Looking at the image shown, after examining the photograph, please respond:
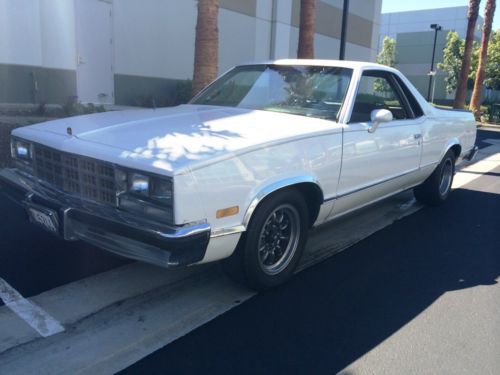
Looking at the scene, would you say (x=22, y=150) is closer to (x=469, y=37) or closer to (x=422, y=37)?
(x=469, y=37)

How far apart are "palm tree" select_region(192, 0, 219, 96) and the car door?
289 cm

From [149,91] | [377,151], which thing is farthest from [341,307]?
[149,91]

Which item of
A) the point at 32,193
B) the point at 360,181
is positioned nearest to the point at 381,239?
the point at 360,181

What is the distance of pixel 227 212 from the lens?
10.2 feet

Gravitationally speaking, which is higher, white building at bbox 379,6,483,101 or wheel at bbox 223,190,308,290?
white building at bbox 379,6,483,101

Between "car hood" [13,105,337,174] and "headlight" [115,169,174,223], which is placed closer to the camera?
"headlight" [115,169,174,223]

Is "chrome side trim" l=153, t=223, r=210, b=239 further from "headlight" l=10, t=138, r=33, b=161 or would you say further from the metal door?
the metal door

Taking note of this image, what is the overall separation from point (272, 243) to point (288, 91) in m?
1.59

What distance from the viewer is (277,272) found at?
12.3 feet

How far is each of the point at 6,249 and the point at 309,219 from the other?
8.66 feet

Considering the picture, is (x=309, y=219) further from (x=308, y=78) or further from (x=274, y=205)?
(x=308, y=78)

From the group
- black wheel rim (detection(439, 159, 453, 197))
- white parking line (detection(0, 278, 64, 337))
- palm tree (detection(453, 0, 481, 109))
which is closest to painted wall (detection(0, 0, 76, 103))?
white parking line (detection(0, 278, 64, 337))

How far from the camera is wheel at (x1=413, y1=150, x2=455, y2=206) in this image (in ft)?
20.2

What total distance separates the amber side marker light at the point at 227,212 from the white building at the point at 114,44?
1037 centimetres
